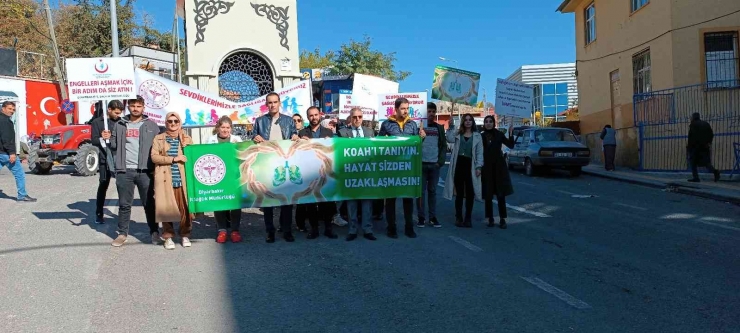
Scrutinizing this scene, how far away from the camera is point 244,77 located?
14.3 m

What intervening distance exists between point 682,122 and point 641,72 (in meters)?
3.93

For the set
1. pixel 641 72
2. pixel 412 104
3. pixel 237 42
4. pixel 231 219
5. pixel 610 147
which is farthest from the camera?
pixel 641 72

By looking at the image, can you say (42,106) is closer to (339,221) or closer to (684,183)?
(339,221)

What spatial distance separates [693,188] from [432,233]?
8675 millimetres

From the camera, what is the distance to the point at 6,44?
37438mm

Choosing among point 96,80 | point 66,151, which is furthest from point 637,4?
point 66,151

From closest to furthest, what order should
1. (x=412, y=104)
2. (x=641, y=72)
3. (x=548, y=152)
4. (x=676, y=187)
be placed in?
1. (x=412, y=104)
2. (x=676, y=187)
3. (x=548, y=152)
4. (x=641, y=72)

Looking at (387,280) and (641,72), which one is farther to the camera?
(641,72)

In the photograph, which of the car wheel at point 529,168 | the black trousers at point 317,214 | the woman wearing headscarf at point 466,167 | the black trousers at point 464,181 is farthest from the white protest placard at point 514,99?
the black trousers at point 317,214

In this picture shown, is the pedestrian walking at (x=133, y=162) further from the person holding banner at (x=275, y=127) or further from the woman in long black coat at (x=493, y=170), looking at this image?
the woman in long black coat at (x=493, y=170)

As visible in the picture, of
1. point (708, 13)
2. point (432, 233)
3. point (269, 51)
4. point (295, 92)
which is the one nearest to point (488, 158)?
point (432, 233)

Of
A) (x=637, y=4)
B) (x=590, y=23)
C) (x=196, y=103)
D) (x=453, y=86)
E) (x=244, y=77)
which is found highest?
(x=590, y=23)

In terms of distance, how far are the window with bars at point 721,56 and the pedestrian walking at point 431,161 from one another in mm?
12522

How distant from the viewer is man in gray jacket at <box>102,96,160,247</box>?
24.5 feet
